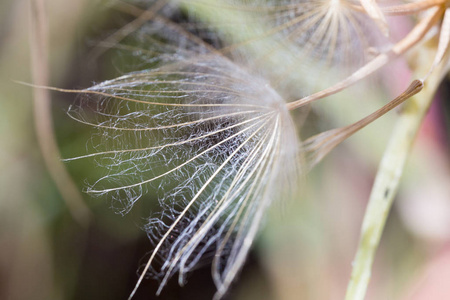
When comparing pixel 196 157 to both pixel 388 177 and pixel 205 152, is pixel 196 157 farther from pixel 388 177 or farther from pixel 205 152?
pixel 388 177

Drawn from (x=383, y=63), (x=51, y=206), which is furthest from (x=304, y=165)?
(x=51, y=206)

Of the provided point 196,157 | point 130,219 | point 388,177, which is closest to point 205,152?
point 196,157

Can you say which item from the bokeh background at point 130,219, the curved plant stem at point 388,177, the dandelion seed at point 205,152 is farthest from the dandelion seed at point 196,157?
the bokeh background at point 130,219

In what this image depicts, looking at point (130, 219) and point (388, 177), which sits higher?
point (388, 177)

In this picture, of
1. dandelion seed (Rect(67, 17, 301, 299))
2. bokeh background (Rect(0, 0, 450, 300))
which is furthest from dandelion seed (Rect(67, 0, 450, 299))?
bokeh background (Rect(0, 0, 450, 300))

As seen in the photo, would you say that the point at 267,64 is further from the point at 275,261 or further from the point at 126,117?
the point at 275,261

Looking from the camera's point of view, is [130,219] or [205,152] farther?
[130,219]

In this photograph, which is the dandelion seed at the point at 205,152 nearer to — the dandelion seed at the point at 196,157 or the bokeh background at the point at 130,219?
the dandelion seed at the point at 196,157
